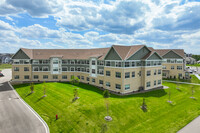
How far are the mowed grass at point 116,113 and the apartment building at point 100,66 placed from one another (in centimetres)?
669

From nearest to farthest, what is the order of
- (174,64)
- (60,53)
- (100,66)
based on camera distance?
(100,66)
(60,53)
(174,64)

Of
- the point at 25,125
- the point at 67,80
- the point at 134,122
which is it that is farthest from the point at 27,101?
the point at 134,122

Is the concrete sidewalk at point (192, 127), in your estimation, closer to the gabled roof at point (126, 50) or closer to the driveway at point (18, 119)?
the gabled roof at point (126, 50)

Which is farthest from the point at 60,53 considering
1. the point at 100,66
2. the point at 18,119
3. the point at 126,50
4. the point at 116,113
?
the point at 116,113

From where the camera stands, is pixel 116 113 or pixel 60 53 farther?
pixel 60 53

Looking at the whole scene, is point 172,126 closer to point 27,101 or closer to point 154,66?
point 154,66

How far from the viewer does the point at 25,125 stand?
71.2 feet

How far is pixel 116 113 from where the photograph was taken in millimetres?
24625

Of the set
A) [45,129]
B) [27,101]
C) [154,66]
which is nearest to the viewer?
[45,129]

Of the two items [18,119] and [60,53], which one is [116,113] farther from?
[60,53]

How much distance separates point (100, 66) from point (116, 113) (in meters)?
19.5

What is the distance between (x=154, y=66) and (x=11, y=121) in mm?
40293

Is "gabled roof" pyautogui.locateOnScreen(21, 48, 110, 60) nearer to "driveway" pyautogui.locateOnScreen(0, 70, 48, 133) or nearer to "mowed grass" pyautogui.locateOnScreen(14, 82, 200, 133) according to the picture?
"mowed grass" pyautogui.locateOnScreen(14, 82, 200, 133)

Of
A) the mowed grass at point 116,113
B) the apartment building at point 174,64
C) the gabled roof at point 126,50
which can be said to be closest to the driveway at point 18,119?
the mowed grass at point 116,113
